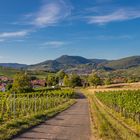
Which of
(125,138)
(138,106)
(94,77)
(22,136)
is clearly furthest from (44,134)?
(94,77)

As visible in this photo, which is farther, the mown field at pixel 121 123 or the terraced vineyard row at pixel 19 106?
the terraced vineyard row at pixel 19 106

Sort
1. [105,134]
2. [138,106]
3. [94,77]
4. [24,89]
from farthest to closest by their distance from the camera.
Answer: [94,77], [24,89], [138,106], [105,134]

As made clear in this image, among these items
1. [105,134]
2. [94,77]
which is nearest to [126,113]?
[105,134]

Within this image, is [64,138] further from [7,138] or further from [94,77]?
[94,77]

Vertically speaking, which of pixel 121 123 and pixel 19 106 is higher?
pixel 19 106

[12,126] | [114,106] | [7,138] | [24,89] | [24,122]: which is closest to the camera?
[7,138]

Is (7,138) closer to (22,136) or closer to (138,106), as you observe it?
(22,136)

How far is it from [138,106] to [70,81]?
167m

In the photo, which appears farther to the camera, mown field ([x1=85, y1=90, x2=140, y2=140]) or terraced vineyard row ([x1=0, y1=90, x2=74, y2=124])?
terraced vineyard row ([x1=0, y1=90, x2=74, y2=124])

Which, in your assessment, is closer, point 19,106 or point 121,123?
point 121,123

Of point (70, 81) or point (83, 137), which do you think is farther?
point (70, 81)

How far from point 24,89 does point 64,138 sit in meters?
91.5

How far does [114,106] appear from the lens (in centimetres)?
5275

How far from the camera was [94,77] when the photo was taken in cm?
19562
